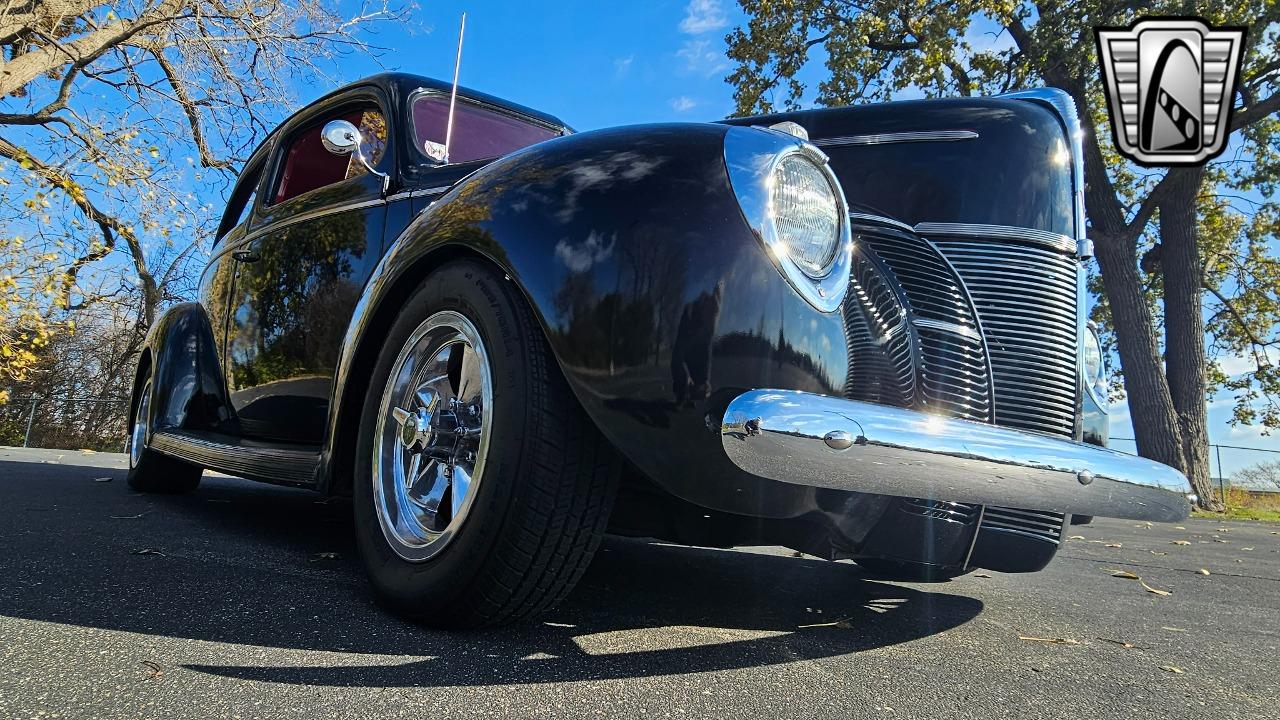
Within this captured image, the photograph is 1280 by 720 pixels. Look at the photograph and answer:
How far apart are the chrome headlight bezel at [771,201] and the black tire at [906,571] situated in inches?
45.2

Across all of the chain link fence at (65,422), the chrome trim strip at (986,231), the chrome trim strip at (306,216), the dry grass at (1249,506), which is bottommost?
the chain link fence at (65,422)

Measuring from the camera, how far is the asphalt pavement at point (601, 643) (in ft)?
4.31

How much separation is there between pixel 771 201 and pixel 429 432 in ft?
3.10

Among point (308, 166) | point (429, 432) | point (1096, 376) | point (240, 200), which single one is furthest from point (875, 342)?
point (240, 200)

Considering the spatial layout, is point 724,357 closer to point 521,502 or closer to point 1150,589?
point 521,502

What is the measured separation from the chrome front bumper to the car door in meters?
1.73

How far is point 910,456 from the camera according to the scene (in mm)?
1424

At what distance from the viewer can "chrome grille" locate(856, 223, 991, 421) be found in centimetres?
192

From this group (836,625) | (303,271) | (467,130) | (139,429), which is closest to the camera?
(836,625)

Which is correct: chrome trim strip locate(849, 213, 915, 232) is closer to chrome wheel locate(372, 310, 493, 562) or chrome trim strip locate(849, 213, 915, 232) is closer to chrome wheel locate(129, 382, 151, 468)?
chrome wheel locate(372, 310, 493, 562)

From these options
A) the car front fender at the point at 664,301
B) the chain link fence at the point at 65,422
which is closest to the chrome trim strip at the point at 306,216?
the car front fender at the point at 664,301

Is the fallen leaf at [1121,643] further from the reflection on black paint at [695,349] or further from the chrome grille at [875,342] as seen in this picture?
the reflection on black paint at [695,349]

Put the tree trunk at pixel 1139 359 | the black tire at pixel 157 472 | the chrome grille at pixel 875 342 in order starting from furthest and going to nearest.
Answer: the tree trunk at pixel 1139 359, the black tire at pixel 157 472, the chrome grille at pixel 875 342

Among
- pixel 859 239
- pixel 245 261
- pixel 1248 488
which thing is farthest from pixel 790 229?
pixel 1248 488
